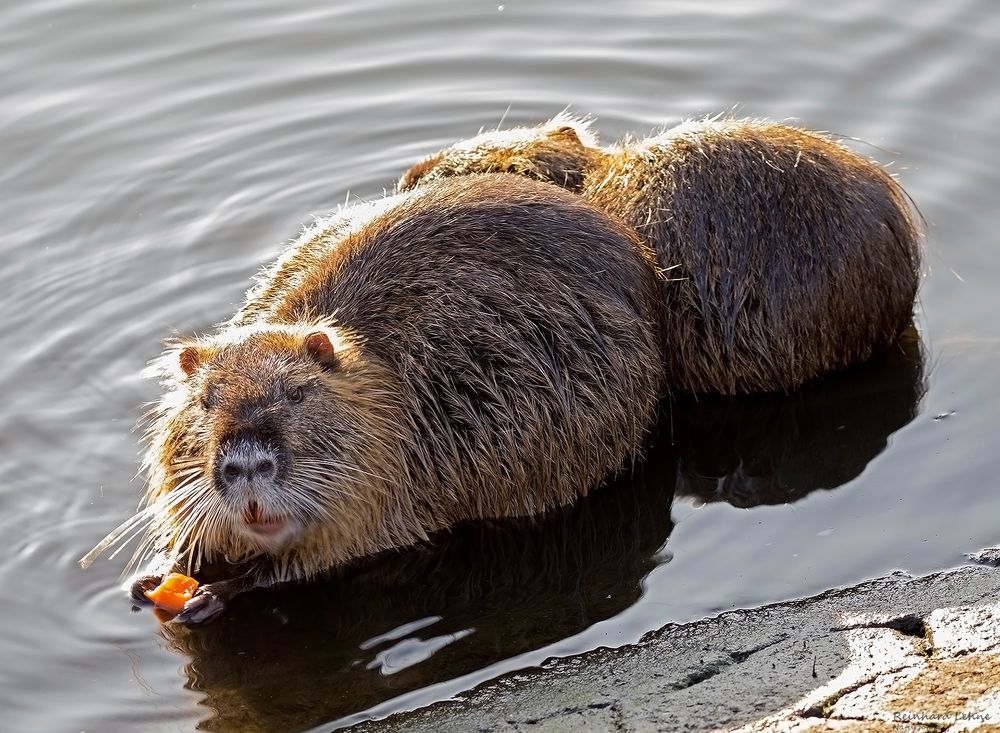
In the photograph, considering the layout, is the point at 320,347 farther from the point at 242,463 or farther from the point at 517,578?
the point at 517,578

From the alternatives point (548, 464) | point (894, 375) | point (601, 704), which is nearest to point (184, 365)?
point (548, 464)

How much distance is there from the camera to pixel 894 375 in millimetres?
5695

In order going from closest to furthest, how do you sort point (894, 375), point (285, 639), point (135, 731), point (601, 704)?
point (601, 704) → point (135, 731) → point (285, 639) → point (894, 375)

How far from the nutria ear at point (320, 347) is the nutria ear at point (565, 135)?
5.87 feet

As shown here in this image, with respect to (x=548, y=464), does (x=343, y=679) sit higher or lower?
lower

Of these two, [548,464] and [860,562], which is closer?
[860,562]

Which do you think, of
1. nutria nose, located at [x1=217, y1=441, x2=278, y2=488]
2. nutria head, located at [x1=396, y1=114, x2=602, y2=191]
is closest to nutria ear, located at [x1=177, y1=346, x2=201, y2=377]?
nutria nose, located at [x1=217, y1=441, x2=278, y2=488]

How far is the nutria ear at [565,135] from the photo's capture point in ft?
19.9

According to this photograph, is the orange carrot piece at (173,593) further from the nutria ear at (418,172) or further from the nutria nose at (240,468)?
the nutria ear at (418,172)

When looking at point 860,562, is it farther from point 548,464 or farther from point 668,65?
point 668,65

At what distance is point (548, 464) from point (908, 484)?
119cm

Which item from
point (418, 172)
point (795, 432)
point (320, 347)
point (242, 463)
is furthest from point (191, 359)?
point (795, 432)

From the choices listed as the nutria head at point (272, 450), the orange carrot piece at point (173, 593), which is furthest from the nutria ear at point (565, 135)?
the orange carrot piece at point (173, 593)

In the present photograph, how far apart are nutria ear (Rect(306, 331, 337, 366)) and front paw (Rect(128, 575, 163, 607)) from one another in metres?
0.88
